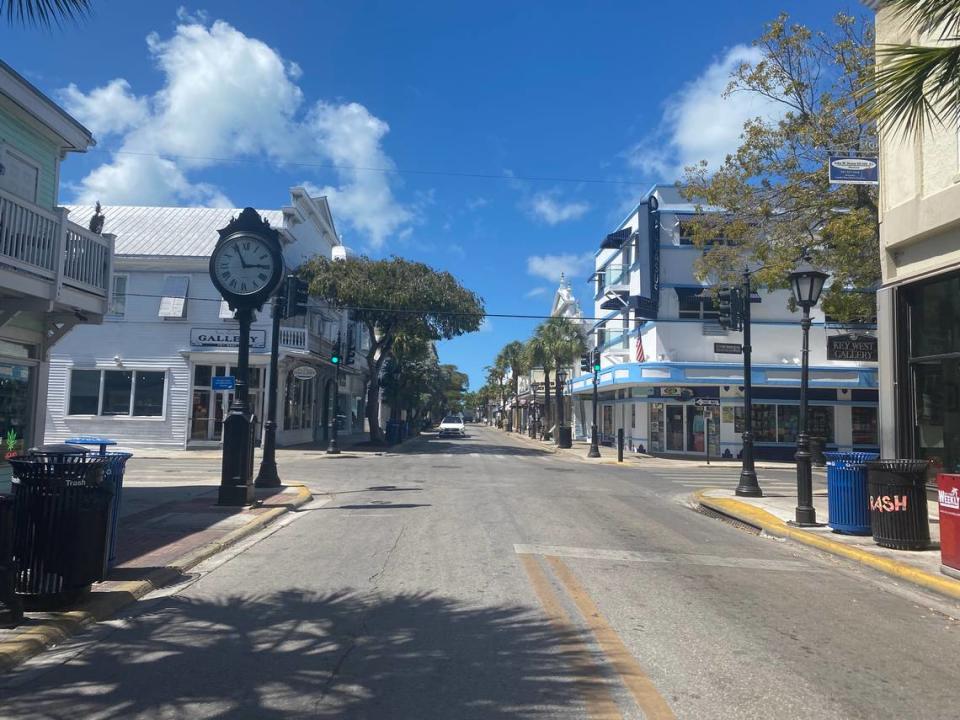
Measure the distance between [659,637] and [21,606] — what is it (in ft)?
16.2

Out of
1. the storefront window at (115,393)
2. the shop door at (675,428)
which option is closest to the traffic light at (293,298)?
the storefront window at (115,393)

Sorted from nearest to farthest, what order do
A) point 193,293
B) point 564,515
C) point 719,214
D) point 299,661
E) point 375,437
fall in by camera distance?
point 299,661 < point 564,515 < point 719,214 < point 193,293 < point 375,437

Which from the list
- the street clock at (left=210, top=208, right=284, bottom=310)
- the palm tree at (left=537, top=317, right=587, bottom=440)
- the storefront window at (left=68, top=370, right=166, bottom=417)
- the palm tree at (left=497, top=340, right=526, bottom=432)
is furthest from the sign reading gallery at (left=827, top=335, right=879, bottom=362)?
the palm tree at (left=497, top=340, right=526, bottom=432)

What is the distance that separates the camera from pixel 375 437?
3638cm

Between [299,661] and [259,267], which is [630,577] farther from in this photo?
[259,267]

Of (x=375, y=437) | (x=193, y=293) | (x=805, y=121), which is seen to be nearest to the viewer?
(x=805, y=121)

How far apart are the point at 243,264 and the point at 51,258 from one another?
9.66 feet

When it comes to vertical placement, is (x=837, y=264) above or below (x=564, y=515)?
above

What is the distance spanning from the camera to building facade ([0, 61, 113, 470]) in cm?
1112

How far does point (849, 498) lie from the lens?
1077 centimetres

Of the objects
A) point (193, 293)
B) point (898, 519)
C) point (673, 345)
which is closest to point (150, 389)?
point (193, 293)

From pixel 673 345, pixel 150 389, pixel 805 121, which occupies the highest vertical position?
pixel 805 121

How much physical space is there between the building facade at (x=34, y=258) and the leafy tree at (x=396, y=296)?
59.7ft

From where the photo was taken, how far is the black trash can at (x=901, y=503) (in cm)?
944
